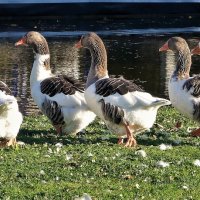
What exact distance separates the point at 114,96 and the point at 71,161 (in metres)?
1.80

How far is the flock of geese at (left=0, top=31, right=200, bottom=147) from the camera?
9503mm

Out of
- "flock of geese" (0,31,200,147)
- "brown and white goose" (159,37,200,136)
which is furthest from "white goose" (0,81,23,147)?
"brown and white goose" (159,37,200,136)

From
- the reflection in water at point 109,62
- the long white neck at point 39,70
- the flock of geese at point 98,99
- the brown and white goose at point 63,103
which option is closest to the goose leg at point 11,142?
the flock of geese at point 98,99

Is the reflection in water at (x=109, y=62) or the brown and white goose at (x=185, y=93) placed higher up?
the brown and white goose at (x=185, y=93)

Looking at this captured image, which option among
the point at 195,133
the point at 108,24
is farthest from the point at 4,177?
the point at 108,24

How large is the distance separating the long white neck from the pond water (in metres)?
3.33

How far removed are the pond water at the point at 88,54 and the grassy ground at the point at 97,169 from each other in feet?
17.6

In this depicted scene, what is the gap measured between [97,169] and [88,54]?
18.2 m

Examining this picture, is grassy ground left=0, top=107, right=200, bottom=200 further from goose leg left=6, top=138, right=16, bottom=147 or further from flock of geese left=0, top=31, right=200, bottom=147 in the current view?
flock of geese left=0, top=31, right=200, bottom=147

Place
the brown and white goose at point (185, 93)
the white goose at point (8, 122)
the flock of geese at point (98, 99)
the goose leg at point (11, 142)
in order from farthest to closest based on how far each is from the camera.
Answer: the brown and white goose at point (185, 93)
the flock of geese at point (98, 99)
the goose leg at point (11, 142)
the white goose at point (8, 122)

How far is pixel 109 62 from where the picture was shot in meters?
24.1

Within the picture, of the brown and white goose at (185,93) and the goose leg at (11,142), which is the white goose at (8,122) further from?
the brown and white goose at (185,93)

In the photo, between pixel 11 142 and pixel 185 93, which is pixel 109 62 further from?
pixel 11 142

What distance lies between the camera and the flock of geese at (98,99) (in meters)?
9.50
